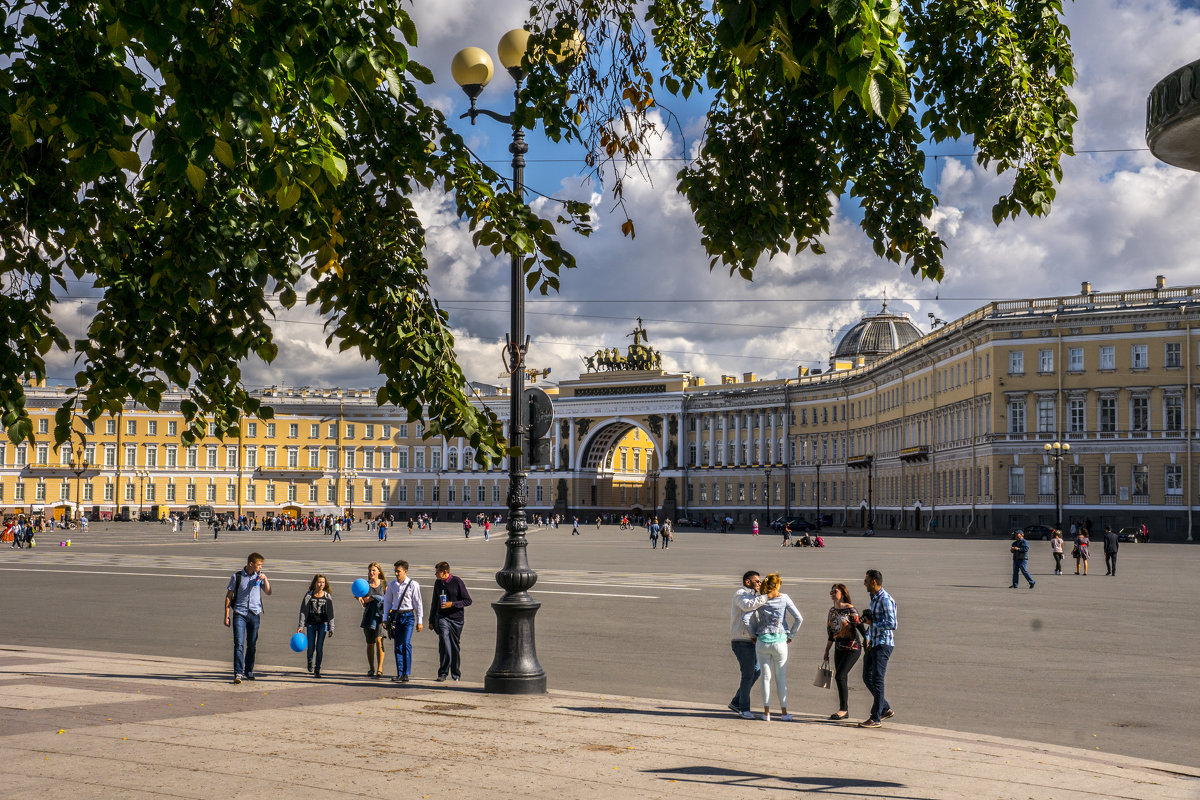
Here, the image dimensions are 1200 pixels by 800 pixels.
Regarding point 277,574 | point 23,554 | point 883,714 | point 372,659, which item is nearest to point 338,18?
point 883,714

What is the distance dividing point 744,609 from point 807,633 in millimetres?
8146

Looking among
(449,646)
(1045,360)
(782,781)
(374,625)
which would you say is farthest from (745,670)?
(1045,360)

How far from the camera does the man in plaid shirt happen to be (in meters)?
12.4

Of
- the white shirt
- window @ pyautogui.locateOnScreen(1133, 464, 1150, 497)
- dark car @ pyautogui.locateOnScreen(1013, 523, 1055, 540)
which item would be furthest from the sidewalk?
window @ pyautogui.locateOnScreen(1133, 464, 1150, 497)

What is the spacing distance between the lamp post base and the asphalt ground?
0.93m

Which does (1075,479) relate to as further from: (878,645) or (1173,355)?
(878,645)

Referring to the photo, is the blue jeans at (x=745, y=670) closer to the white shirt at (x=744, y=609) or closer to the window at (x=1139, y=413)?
the white shirt at (x=744, y=609)

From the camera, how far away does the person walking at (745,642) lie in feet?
41.2

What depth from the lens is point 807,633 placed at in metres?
20.7

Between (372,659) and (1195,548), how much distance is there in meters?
51.7

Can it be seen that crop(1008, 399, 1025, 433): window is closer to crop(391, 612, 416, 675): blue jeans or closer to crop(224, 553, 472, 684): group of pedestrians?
crop(224, 553, 472, 684): group of pedestrians

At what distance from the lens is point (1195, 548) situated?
189 ft

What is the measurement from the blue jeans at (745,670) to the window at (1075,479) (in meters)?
67.4

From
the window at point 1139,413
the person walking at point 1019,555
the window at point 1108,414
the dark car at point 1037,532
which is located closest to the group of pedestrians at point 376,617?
the person walking at point 1019,555
